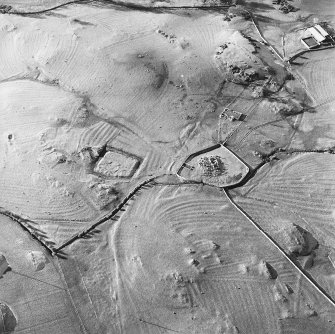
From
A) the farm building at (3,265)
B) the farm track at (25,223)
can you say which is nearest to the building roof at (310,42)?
the farm track at (25,223)

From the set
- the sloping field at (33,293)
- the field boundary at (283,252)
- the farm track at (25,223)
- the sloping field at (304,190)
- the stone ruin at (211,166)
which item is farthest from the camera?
the stone ruin at (211,166)

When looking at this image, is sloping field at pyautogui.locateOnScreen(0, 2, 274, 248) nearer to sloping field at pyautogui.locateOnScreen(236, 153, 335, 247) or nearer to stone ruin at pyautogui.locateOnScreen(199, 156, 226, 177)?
stone ruin at pyautogui.locateOnScreen(199, 156, 226, 177)

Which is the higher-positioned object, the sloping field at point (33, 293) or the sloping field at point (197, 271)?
the sloping field at point (197, 271)

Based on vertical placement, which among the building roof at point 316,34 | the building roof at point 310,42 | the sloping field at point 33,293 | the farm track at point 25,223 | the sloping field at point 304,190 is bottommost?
the sloping field at point 33,293

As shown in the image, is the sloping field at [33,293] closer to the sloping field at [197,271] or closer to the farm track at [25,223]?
the farm track at [25,223]

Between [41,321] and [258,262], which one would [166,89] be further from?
[41,321]

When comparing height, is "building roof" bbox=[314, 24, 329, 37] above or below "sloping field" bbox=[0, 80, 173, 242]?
above

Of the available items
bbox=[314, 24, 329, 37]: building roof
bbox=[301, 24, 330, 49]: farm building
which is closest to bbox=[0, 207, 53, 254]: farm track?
bbox=[301, 24, 330, 49]: farm building

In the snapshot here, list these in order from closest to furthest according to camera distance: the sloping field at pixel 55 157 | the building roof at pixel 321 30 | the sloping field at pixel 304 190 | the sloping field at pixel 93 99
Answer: the sloping field at pixel 304 190 → the sloping field at pixel 55 157 → the sloping field at pixel 93 99 → the building roof at pixel 321 30
